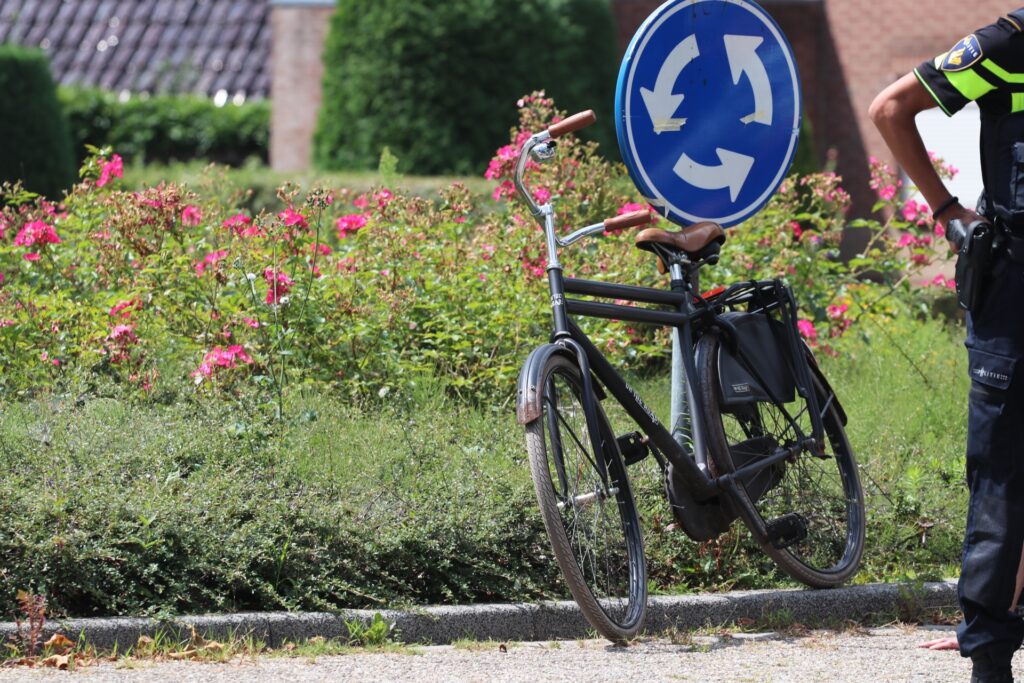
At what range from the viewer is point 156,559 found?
4.45 m

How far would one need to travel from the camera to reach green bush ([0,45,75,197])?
44.4ft

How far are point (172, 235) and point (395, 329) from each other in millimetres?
1045

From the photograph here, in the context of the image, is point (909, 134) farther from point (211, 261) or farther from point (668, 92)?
point (211, 261)

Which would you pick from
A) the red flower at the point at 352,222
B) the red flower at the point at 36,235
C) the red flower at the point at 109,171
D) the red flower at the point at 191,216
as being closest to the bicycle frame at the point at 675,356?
the red flower at the point at 352,222

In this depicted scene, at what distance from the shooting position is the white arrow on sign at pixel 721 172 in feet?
16.6

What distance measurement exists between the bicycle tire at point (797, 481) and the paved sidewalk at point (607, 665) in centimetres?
41

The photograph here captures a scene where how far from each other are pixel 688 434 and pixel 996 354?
1.55 m

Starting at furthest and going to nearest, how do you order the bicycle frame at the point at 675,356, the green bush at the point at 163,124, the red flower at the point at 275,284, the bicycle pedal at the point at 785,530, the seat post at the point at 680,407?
1. the green bush at the point at 163,124
2. the red flower at the point at 275,284
3. the seat post at the point at 680,407
4. the bicycle pedal at the point at 785,530
5. the bicycle frame at the point at 675,356

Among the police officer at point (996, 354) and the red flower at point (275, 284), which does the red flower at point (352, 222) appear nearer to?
the red flower at point (275, 284)

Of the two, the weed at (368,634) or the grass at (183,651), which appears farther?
the weed at (368,634)

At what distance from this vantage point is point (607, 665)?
13.8ft

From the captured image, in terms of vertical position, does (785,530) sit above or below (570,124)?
below

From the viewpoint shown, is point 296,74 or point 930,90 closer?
point 930,90

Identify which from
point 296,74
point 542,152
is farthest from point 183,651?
point 296,74
